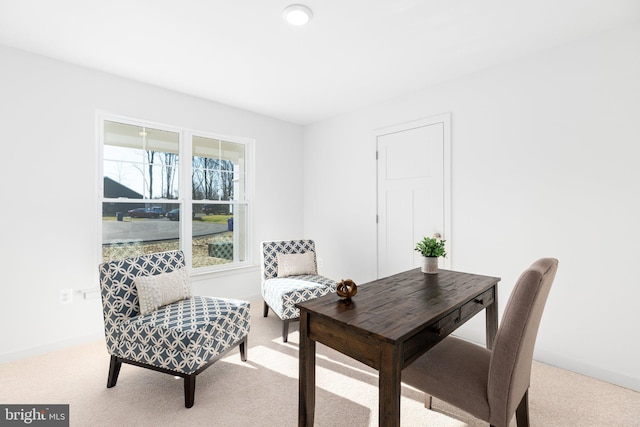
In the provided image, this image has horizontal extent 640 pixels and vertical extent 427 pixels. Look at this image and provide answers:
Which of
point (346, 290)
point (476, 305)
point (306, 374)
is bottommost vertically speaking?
point (306, 374)

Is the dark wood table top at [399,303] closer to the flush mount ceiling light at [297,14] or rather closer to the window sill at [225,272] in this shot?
the flush mount ceiling light at [297,14]

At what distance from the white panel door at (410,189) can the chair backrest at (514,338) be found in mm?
1841

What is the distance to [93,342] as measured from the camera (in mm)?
2863

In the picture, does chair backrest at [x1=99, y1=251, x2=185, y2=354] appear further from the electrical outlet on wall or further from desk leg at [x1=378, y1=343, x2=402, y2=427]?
desk leg at [x1=378, y1=343, x2=402, y2=427]

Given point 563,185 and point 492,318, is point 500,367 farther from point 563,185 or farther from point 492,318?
point 563,185

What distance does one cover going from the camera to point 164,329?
6.53 feet

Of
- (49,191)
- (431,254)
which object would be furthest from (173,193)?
(431,254)

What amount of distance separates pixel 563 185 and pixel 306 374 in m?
2.40

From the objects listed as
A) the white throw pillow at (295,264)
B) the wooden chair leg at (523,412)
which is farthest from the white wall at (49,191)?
the wooden chair leg at (523,412)

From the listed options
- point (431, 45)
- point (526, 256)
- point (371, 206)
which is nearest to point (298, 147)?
point (371, 206)

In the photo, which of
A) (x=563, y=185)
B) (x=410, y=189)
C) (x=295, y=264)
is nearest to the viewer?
(x=563, y=185)

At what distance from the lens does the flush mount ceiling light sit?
1.97 meters

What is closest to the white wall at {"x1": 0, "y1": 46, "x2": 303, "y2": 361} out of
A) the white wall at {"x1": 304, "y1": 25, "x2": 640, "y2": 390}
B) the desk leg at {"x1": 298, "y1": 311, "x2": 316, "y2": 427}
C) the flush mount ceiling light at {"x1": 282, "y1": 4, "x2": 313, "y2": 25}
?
the flush mount ceiling light at {"x1": 282, "y1": 4, "x2": 313, "y2": 25}

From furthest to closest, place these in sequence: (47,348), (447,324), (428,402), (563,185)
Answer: (47,348), (563,185), (428,402), (447,324)
